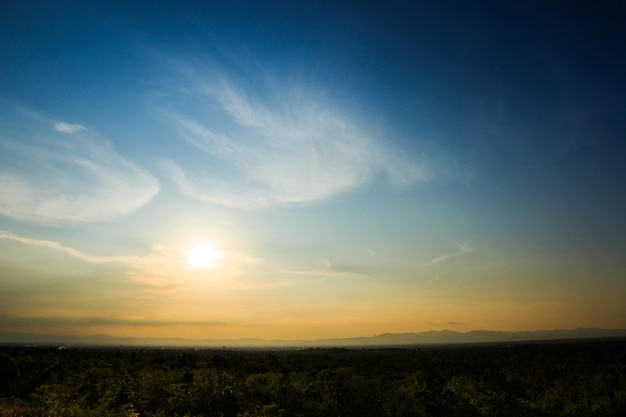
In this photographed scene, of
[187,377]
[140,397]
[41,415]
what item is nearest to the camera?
[41,415]

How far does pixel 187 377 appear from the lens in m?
32.8

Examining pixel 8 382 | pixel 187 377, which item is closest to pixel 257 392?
pixel 187 377

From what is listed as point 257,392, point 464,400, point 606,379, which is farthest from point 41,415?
point 606,379

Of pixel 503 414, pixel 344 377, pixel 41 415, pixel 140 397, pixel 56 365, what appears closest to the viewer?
pixel 41 415

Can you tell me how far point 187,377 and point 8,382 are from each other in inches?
541

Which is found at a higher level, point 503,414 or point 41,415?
point 41,415

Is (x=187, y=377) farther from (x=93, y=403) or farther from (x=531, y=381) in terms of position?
(x=531, y=381)

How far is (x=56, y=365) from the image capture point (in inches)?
1441

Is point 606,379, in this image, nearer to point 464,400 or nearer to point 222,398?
point 464,400

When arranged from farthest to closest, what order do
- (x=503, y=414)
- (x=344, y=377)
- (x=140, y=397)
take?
1. (x=344, y=377)
2. (x=140, y=397)
3. (x=503, y=414)

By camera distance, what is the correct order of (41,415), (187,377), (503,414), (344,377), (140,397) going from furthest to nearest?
1. (187,377)
2. (344,377)
3. (140,397)
4. (503,414)
5. (41,415)

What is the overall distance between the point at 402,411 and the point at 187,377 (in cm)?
1882

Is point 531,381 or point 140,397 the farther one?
point 531,381

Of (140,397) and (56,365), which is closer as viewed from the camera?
(140,397)
